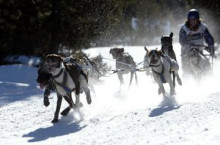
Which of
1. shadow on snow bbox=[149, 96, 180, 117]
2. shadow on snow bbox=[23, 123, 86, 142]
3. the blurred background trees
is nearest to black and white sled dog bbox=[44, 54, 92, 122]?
shadow on snow bbox=[23, 123, 86, 142]

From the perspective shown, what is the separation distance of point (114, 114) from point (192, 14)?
12.3 ft

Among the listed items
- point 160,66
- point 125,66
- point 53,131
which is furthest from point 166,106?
point 125,66

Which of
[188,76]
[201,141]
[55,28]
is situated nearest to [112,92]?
[188,76]

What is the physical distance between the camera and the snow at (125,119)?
5.97m

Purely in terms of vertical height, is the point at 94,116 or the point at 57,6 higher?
the point at 57,6

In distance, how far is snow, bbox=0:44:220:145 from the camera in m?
5.97

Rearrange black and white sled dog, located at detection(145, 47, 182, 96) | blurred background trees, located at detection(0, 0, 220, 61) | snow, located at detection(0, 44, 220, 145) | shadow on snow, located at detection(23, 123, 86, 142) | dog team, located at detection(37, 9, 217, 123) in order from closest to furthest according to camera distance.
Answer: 1. snow, located at detection(0, 44, 220, 145)
2. shadow on snow, located at detection(23, 123, 86, 142)
3. dog team, located at detection(37, 9, 217, 123)
4. black and white sled dog, located at detection(145, 47, 182, 96)
5. blurred background trees, located at detection(0, 0, 220, 61)

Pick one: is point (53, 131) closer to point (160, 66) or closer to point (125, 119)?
point (125, 119)

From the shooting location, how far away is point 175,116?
281 inches

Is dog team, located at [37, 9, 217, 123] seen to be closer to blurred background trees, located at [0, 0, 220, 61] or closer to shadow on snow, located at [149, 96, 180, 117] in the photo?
shadow on snow, located at [149, 96, 180, 117]

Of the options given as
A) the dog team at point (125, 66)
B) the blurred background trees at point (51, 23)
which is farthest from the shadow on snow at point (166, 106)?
the blurred background trees at point (51, 23)

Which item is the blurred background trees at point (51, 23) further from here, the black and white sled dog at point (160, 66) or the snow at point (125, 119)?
the black and white sled dog at point (160, 66)

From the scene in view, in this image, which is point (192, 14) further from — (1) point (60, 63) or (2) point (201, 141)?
(2) point (201, 141)

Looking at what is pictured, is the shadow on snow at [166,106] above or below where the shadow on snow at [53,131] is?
above
